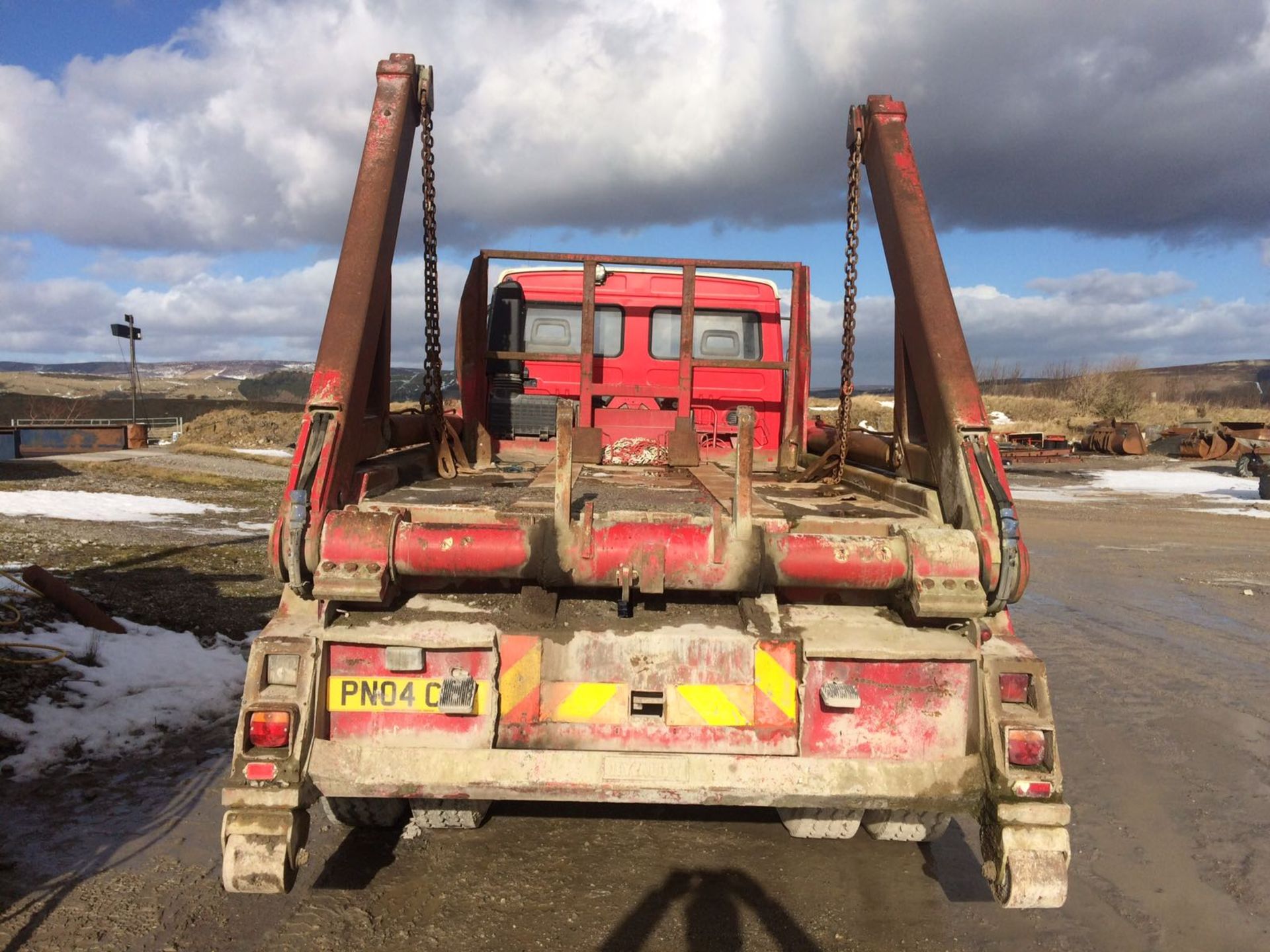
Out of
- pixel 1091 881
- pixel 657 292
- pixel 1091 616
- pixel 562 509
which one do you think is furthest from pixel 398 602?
pixel 1091 616

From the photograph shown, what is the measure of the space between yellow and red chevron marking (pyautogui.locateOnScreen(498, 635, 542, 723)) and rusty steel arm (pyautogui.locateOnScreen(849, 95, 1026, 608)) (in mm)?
1508

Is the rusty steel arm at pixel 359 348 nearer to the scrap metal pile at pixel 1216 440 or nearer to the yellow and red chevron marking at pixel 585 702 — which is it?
the yellow and red chevron marking at pixel 585 702

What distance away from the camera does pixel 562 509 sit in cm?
278

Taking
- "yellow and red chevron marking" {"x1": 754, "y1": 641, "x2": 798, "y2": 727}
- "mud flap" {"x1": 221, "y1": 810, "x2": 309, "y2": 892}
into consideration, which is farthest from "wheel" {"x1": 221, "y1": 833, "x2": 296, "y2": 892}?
"yellow and red chevron marking" {"x1": 754, "y1": 641, "x2": 798, "y2": 727}

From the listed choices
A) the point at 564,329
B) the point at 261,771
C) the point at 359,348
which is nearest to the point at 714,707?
the point at 261,771

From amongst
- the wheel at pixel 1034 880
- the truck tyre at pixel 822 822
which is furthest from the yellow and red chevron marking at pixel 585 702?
the wheel at pixel 1034 880

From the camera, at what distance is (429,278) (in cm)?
466

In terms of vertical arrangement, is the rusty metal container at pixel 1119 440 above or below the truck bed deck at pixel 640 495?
below

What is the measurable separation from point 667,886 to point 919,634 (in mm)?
1375

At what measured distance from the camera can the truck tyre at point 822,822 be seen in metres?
3.54

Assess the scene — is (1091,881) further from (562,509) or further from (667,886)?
(562,509)

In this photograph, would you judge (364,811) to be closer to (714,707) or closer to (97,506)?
(714,707)

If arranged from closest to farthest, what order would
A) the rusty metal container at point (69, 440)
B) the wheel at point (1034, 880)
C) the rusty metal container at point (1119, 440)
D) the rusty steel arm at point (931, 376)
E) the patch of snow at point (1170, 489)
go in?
1. the wheel at point (1034, 880)
2. the rusty steel arm at point (931, 376)
3. the patch of snow at point (1170, 489)
4. the rusty metal container at point (69, 440)
5. the rusty metal container at point (1119, 440)

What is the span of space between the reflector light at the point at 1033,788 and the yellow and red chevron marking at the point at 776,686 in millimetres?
704
